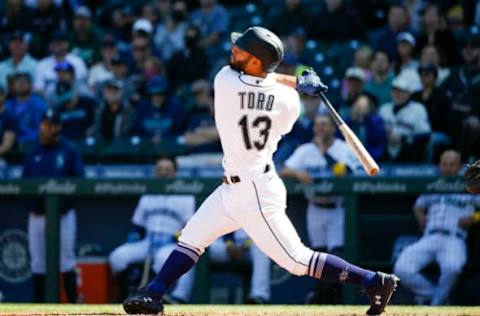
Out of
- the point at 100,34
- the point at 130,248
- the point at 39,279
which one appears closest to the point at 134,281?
the point at 130,248

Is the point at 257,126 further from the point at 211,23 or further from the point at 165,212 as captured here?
the point at 211,23

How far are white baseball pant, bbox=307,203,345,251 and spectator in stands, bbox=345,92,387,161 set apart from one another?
0.76m

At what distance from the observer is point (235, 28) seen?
1193 cm

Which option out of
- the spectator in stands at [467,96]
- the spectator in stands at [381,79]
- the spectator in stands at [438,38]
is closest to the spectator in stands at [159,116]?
the spectator in stands at [381,79]

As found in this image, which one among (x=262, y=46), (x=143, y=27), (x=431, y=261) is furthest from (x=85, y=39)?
(x=262, y=46)

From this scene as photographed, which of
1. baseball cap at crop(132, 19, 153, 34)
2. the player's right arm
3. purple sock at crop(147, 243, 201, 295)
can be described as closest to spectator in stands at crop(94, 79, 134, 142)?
baseball cap at crop(132, 19, 153, 34)

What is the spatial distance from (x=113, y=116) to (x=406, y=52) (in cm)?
300

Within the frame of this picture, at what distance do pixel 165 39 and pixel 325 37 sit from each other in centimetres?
184

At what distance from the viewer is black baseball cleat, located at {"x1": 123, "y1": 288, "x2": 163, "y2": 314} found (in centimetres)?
567

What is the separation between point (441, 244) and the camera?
27.4 feet

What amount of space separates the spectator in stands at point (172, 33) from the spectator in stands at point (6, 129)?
1893mm

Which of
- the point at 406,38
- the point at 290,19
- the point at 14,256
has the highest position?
the point at 290,19

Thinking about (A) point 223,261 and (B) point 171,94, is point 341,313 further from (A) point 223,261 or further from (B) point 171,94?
(B) point 171,94

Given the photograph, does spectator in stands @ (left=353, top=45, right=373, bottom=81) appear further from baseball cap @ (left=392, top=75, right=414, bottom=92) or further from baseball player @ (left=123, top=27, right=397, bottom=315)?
baseball player @ (left=123, top=27, right=397, bottom=315)
